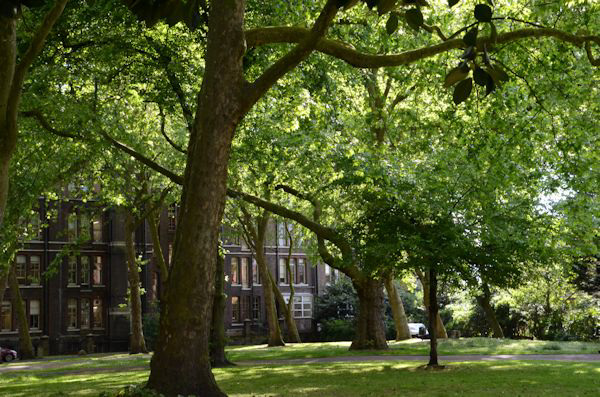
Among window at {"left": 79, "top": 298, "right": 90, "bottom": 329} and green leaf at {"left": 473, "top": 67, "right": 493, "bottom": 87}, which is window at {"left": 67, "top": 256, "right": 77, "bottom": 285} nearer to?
window at {"left": 79, "top": 298, "right": 90, "bottom": 329}

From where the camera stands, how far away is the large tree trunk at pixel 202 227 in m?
10.5

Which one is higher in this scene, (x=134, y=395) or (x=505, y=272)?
(x=505, y=272)

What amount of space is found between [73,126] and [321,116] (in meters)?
6.86

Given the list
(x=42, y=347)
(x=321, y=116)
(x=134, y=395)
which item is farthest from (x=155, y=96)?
(x=42, y=347)

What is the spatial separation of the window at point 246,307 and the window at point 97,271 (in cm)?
1314

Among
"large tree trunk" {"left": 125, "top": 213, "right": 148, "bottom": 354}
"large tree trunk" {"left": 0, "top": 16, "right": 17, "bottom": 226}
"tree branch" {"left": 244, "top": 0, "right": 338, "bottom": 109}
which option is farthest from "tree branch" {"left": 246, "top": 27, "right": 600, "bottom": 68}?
"large tree trunk" {"left": 125, "top": 213, "right": 148, "bottom": 354}

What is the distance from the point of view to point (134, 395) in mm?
10117

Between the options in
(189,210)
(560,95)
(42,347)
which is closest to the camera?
(189,210)

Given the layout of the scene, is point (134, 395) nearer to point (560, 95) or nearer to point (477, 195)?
point (560, 95)

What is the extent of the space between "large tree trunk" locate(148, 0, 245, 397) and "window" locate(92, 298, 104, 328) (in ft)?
152

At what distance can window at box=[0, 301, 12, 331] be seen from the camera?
50.8 meters

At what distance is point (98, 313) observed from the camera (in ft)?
181

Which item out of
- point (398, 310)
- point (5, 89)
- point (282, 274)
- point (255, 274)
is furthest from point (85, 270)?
point (5, 89)

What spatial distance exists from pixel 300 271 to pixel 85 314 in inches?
807
